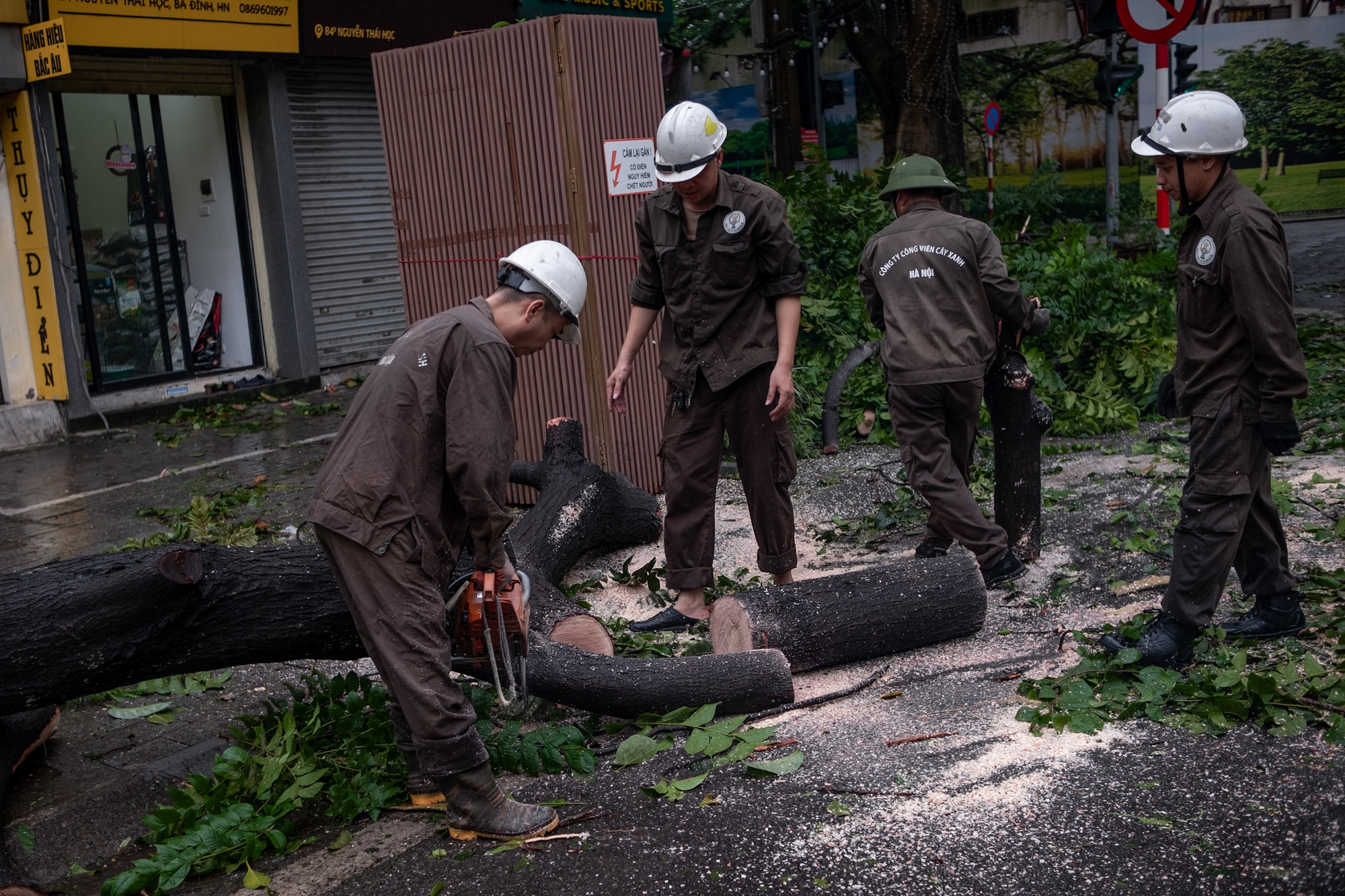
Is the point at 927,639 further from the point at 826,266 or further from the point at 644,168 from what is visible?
the point at 826,266

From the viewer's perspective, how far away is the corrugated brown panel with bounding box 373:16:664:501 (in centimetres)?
653

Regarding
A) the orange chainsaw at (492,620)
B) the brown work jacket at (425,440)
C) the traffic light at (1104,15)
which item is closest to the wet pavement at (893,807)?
the orange chainsaw at (492,620)

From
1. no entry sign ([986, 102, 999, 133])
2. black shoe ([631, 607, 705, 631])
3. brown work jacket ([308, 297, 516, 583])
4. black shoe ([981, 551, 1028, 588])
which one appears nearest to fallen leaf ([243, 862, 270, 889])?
brown work jacket ([308, 297, 516, 583])

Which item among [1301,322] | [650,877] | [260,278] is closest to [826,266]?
[1301,322]

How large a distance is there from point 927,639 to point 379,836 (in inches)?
82.7

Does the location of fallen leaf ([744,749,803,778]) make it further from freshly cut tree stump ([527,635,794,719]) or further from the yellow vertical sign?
the yellow vertical sign

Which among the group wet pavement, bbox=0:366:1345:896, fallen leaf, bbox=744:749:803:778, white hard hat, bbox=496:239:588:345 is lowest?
wet pavement, bbox=0:366:1345:896

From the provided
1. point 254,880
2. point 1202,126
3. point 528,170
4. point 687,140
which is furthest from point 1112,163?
point 254,880

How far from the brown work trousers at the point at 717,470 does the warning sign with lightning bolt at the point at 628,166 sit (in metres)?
2.27

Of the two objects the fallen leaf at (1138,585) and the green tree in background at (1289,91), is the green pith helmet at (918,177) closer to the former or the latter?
the fallen leaf at (1138,585)

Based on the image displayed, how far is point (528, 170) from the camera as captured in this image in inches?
261

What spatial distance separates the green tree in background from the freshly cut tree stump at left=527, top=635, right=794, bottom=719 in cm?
2132

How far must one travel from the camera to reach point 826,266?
29.9ft

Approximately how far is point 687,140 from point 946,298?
1.32 metres
